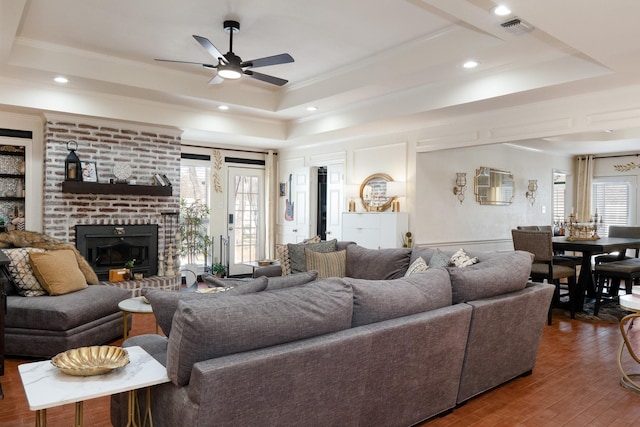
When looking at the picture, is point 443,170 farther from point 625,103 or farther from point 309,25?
point 309,25

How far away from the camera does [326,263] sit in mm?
4891

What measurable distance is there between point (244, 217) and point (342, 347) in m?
6.63

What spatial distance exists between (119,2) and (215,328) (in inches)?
130

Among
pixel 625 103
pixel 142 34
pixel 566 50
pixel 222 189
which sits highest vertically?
pixel 142 34

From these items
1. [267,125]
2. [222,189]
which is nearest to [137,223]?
[222,189]

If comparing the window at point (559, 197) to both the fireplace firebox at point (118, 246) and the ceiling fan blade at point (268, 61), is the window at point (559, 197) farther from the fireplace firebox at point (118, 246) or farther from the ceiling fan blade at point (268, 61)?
the fireplace firebox at point (118, 246)

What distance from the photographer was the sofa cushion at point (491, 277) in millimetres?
2781

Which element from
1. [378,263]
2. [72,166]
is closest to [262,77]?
[378,263]

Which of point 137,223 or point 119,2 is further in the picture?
point 137,223

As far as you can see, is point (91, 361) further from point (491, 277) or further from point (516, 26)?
point (516, 26)

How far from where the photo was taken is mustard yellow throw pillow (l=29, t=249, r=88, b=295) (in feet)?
12.9

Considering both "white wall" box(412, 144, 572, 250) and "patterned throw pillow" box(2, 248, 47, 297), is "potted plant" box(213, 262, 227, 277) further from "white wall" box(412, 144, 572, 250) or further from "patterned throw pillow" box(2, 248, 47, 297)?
"patterned throw pillow" box(2, 248, 47, 297)

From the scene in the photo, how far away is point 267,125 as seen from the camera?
730 centimetres

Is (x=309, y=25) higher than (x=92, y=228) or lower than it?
higher
